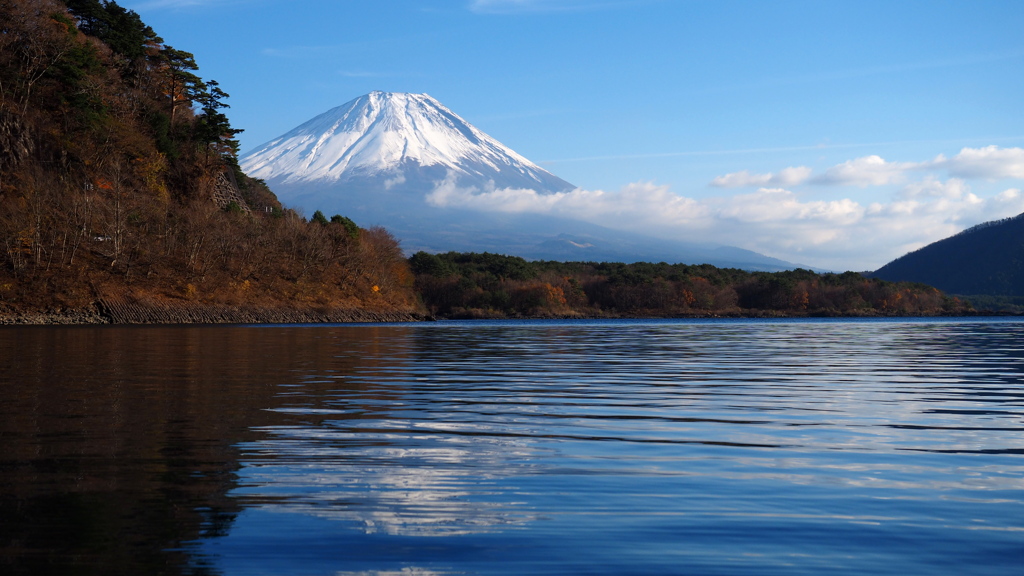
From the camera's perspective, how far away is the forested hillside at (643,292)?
138375 mm

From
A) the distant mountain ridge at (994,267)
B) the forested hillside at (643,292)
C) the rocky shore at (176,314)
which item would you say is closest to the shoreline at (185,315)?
the rocky shore at (176,314)

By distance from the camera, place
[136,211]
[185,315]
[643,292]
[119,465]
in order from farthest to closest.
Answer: [643,292]
[136,211]
[185,315]
[119,465]

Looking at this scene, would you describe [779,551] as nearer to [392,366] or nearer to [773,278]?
[392,366]

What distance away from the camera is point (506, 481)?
21.3 ft

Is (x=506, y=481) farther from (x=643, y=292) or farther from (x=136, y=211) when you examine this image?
(x=643, y=292)

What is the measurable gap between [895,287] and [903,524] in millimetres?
170309

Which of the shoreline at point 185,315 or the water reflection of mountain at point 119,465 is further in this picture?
the shoreline at point 185,315

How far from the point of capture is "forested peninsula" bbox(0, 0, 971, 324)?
219 feet

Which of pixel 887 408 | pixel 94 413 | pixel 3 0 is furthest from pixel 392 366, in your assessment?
pixel 3 0

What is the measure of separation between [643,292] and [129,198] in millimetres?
94346

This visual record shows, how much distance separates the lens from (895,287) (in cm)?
16088

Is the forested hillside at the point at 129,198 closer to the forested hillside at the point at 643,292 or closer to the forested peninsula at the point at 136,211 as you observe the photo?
the forested peninsula at the point at 136,211

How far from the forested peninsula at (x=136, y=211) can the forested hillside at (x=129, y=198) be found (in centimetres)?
15

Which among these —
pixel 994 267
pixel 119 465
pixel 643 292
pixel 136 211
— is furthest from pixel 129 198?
pixel 994 267
